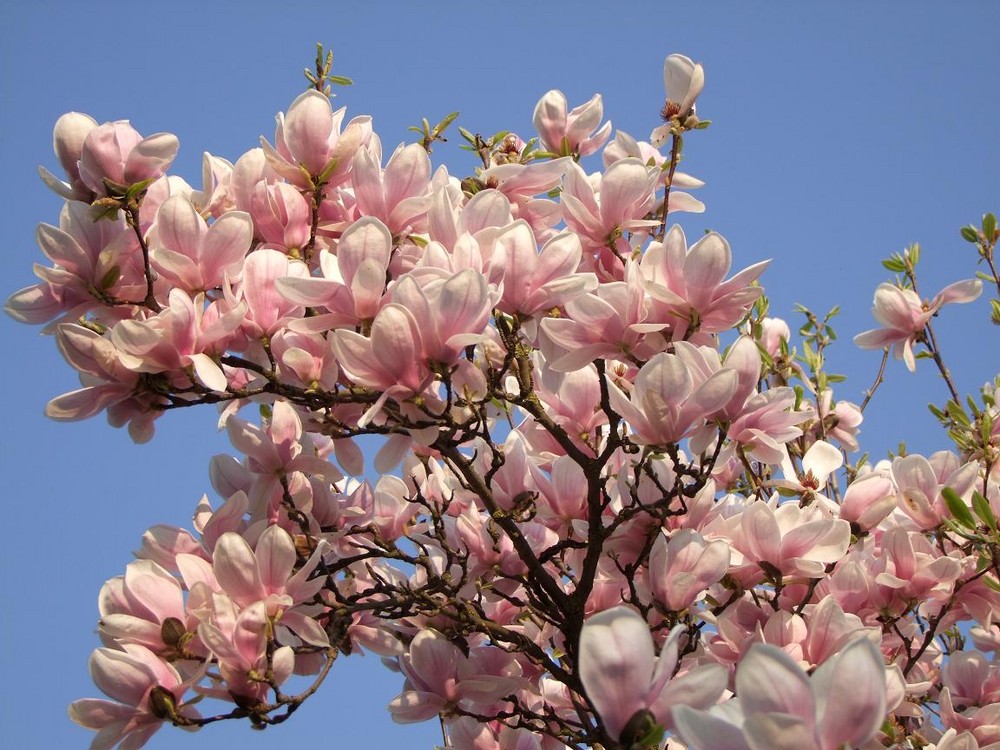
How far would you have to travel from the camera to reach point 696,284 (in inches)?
72.9

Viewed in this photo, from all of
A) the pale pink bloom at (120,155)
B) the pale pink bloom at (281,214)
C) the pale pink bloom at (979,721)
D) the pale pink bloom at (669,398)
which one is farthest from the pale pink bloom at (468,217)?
the pale pink bloom at (979,721)

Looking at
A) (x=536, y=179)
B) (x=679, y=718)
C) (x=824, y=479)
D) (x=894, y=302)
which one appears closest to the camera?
(x=679, y=718)

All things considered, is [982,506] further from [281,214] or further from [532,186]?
[281,214]

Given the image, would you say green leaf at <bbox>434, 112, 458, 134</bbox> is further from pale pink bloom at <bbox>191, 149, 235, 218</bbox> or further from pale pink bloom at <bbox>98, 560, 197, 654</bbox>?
pale pink bloom at <bbox>98, 560, 197, 654</bbox>

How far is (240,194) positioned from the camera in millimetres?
2062

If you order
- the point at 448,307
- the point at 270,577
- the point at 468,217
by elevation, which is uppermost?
the point at 468,217

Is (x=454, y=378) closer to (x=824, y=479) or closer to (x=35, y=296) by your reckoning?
(x=35, y=296)

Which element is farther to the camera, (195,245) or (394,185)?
(394,185)

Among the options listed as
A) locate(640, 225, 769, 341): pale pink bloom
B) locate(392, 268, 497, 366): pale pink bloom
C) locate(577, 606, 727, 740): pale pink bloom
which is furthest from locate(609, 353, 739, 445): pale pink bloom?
locate(577, 606, 727, 740): pale pink bloom

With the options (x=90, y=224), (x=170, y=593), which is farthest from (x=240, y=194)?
(x=170, y=593)

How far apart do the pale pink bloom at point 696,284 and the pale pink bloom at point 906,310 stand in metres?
1.57

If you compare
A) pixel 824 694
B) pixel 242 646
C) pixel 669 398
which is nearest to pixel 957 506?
pixel 669 398

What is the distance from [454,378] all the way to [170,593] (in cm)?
67

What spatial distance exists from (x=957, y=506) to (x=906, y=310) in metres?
1.49
